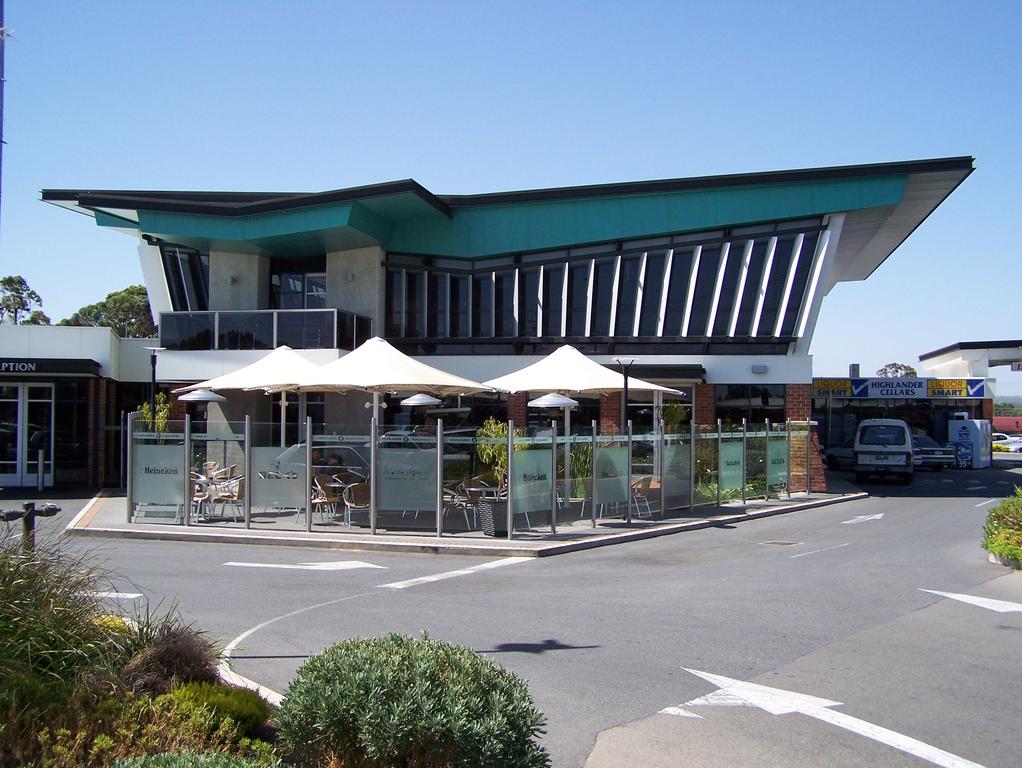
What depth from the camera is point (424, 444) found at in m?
15.5

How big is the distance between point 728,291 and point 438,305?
9.08m

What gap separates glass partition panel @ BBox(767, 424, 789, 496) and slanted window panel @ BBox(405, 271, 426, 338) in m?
11.4

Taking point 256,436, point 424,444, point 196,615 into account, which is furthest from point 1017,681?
point 256,436

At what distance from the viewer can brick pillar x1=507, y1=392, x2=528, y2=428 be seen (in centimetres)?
2595

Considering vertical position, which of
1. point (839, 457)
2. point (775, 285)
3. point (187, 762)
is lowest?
point (187, 762)

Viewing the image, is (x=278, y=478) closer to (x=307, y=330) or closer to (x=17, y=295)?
(x=307, y=330)

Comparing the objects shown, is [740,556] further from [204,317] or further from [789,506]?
[204,317]

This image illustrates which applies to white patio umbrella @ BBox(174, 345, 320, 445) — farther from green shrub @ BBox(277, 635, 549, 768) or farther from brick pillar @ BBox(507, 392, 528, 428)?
green shrub @ BBox(277, 635, 549, 768)

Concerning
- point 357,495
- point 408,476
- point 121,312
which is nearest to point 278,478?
point 357,495

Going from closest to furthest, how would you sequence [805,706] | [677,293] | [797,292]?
[805,706], [797,292], [677,293]

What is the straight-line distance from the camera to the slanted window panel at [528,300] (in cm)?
2738

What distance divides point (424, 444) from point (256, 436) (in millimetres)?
3582

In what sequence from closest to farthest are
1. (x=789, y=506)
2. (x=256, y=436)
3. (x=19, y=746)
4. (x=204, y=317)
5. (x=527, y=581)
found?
(x=19, y=746)
(x=527, y=581)
(x=256, y=436)
(x=789, y=506)
(x=204, y=317)

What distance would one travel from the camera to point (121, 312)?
67.3m
